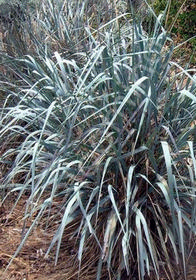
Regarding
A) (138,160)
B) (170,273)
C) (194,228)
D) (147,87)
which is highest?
(147,87)

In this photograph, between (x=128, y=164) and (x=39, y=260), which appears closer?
(x=128, y=164)

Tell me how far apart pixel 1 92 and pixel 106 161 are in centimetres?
208

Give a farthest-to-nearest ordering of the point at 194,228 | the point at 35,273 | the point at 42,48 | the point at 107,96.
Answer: the point at 42,48 < the point at 35,273 < the point at 107,96 < the point at 194,228

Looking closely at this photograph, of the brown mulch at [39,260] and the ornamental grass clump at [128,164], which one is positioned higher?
the ornamental grass clump at [128,164]

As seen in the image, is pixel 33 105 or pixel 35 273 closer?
pixel 35 273

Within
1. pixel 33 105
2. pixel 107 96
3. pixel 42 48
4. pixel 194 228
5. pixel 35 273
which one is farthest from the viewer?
pixel 42 48

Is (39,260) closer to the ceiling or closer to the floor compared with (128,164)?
closer to the floor

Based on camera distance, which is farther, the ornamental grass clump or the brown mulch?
the brown mulch

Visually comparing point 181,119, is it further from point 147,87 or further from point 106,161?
point 106,161

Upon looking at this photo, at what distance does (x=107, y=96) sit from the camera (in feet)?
9.95

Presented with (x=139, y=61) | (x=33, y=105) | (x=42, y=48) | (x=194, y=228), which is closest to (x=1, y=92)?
(x=42, y=48)

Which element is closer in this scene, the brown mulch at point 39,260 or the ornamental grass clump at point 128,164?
the ornamental grass clump at point 128,164

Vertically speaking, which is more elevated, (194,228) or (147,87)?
(147,87)

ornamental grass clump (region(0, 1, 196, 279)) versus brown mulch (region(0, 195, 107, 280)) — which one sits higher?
ornamental grass clump (region(0, 1, 196, 279))
